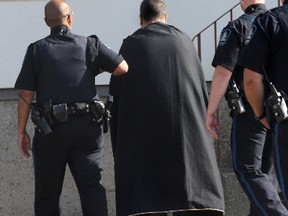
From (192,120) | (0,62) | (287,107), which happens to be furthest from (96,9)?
(287,107)

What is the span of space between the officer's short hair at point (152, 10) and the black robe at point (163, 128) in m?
0.09

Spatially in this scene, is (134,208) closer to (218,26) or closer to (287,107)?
(287,107)

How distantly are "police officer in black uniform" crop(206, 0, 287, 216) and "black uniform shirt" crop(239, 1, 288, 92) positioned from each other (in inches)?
30.8

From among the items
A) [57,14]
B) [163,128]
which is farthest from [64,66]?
[163,128]

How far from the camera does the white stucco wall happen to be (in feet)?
21.8

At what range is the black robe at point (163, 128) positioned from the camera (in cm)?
500

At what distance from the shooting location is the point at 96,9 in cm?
668

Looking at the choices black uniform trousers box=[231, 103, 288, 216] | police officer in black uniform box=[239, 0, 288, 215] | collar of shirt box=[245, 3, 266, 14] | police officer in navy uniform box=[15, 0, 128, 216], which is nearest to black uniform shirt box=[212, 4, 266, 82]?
collar of shirt box=[245, 3, 266, 14]

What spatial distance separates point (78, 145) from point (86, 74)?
0.46 meters

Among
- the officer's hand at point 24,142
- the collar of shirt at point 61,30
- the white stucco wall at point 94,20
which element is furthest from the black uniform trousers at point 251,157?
the white stucco wall at point 94,20

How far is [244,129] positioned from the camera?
515cm

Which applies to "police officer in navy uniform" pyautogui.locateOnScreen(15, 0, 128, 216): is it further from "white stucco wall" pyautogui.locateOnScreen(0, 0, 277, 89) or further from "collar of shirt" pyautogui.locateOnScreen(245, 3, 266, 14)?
"white stucco wall" pyautogui.locateOnScreen(0, 0, 277, 89)

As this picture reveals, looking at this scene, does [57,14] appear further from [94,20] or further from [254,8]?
[94,20]

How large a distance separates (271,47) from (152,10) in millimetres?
1187
